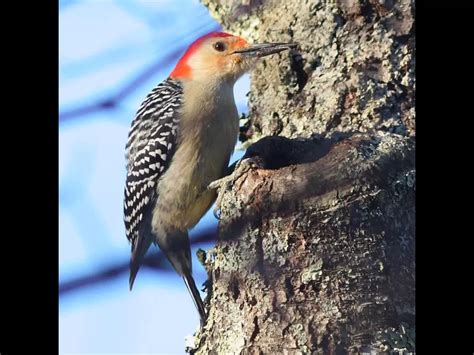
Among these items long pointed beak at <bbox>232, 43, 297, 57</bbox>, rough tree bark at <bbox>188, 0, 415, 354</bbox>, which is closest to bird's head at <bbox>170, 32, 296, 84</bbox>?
long pointed beak at <bbox>232, 43, 297, 57</bbox>

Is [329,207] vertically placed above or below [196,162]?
below

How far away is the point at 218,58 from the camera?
13.6ft

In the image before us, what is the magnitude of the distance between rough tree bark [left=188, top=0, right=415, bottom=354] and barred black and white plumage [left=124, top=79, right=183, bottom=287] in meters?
0.73

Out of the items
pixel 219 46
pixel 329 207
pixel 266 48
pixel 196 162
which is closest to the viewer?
pixel 329 207

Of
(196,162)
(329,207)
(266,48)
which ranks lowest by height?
(329,207)

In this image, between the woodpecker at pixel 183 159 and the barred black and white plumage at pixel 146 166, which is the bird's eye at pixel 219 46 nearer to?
the woodpecker at pixel 183 159

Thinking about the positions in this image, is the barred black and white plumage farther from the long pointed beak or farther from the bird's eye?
the long pointed beak

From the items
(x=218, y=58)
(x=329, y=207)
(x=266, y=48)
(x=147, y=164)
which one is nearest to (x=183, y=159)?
(x=147, y=164)

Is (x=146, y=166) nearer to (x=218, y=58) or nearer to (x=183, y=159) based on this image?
(x=183, y=159)

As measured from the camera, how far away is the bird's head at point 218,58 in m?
3.91

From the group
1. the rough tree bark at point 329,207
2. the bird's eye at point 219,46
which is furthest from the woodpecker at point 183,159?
the rough tree bark at point 329,207

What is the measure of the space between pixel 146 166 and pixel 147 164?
0.04 feet
